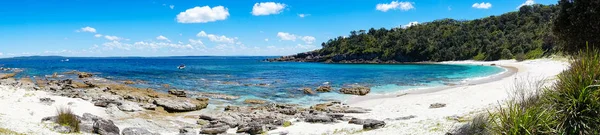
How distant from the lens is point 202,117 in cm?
2183

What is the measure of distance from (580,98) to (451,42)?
128 metres

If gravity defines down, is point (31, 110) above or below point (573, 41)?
below

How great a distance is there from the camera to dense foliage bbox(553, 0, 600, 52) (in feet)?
44.6

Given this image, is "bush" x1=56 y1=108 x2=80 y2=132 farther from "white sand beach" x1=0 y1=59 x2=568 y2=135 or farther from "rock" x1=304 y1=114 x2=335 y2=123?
"rock" x1=304 y1=114 x2=335 y2=123

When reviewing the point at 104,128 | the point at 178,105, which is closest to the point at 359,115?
the point at 178,105

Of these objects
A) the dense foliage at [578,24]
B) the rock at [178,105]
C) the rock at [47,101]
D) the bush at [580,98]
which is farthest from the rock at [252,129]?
the rock at [47,101]

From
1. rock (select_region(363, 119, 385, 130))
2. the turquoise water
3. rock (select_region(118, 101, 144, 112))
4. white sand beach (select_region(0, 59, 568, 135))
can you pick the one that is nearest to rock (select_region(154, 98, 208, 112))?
rock (select_region(118, 101, 144, 112))

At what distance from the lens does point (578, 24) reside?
1441 centimetres

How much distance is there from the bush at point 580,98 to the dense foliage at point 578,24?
7031 mm

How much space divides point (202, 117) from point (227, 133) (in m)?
5.48

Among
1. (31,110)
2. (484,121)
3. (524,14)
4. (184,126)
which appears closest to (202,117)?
(184,126)

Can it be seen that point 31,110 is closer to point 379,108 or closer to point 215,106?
point 215,106

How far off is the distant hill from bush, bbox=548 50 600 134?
89197 mm

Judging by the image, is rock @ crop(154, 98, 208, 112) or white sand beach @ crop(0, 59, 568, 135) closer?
white sand beach @ crop(0, 59, 568, 135)
